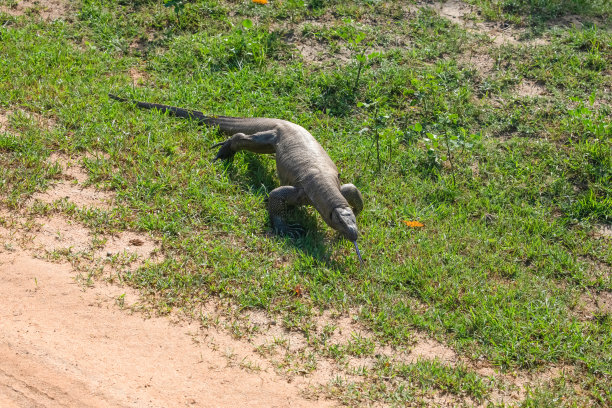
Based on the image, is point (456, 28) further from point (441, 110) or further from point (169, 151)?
point (169, 151)

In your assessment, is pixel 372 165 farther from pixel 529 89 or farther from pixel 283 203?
pixel 529 89

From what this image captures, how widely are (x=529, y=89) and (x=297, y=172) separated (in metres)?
3.88

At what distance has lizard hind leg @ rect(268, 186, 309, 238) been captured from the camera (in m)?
6.21

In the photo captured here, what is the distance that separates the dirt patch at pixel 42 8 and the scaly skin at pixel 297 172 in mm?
3946

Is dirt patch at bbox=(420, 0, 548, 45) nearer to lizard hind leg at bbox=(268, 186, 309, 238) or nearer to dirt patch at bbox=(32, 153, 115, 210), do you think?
lizard hind leg at bbox=(268, 186, 309, 238)

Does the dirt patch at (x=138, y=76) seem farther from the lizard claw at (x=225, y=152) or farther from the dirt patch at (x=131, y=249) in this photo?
the dirt patch at (x=131, y=249)

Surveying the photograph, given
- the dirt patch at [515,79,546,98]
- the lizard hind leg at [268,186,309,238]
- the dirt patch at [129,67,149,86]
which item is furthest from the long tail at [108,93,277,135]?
the dirt patch at [515,79,546,98]

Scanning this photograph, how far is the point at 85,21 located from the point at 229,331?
6290mm

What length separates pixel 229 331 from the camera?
16.3ft

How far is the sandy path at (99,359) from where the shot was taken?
411 cm

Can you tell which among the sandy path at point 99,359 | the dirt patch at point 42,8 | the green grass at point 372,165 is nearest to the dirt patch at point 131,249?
the green grass at point 372,165

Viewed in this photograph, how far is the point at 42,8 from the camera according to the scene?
9.72 metres

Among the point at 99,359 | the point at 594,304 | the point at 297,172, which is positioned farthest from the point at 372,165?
the point at 99,359

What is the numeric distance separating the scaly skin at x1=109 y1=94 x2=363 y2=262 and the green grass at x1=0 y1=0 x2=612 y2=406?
225mm
